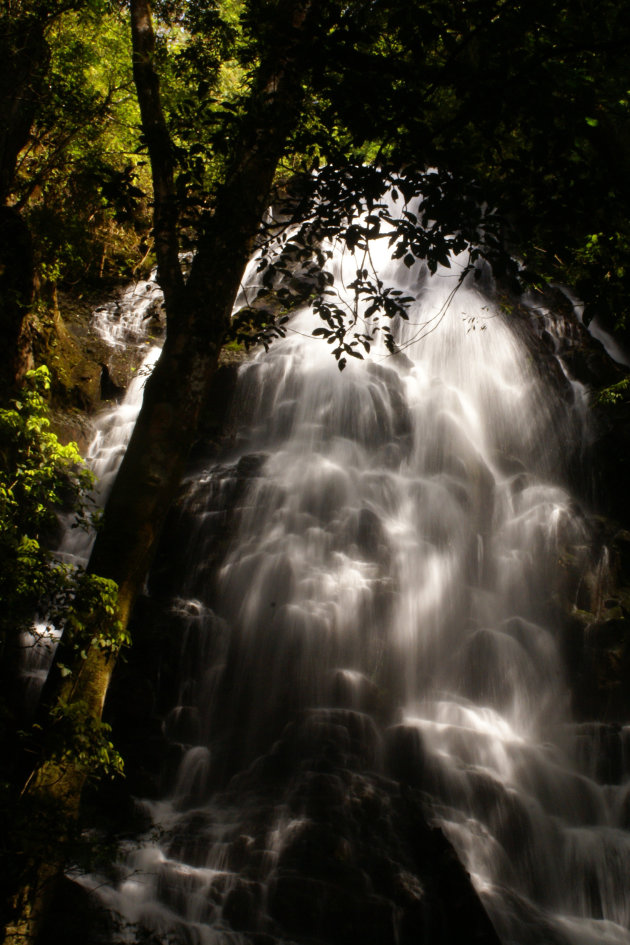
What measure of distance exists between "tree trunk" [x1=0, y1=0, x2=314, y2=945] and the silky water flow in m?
1.86

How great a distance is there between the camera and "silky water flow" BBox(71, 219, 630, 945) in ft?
22.6

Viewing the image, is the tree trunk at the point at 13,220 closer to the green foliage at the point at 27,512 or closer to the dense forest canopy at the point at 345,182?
the green foliage at the point at 27,512

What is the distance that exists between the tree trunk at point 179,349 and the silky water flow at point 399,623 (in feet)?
6.11

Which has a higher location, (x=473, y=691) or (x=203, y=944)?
(x=473, y=691)

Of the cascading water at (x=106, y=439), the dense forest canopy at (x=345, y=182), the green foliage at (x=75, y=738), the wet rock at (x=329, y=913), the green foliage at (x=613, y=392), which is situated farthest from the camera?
the green foliage at (x=613, y=392)

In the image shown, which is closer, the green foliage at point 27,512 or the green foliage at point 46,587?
the green foliage at point 46,587

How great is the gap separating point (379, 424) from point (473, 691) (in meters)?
6.19

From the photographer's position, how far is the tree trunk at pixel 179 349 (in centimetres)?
363

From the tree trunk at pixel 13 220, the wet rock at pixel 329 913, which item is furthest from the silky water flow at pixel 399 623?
the tree trunk at pixel 13 220

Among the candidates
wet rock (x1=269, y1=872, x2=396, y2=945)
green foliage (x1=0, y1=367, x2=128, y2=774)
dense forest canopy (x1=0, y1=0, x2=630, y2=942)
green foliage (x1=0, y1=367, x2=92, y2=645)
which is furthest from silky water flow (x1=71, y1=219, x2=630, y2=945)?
dense forest canopy (x1=0, y1=0, x2=630, y2=942)

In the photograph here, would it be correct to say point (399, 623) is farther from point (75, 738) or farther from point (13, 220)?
point (13, 220)

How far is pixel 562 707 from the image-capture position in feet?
34.1

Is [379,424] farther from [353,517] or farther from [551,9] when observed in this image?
[551,9]

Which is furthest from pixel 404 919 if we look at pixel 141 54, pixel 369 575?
pixel 141 54
